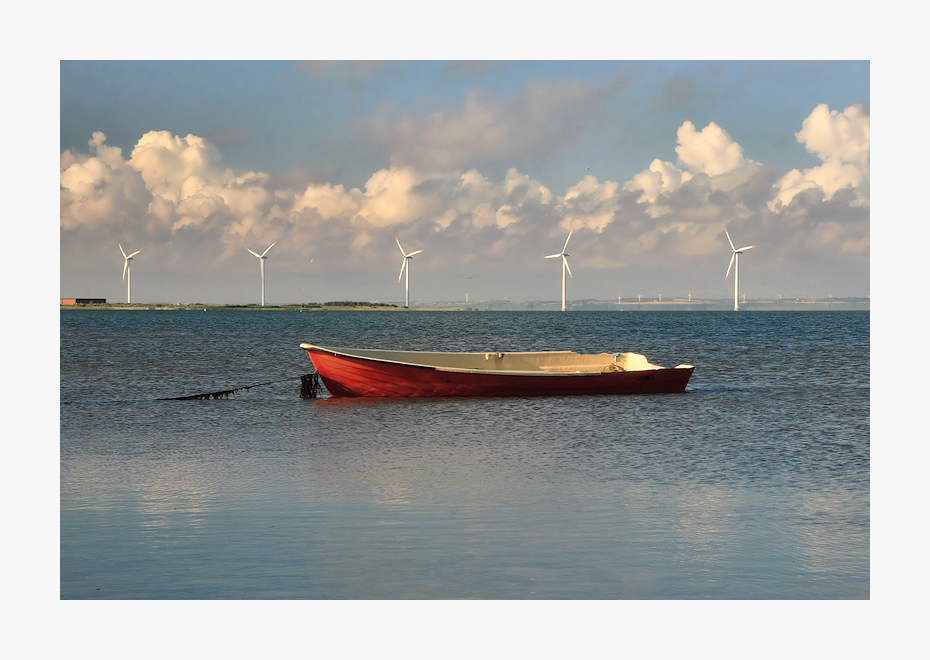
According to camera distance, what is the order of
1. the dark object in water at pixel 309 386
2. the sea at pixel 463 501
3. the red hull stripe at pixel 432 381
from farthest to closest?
1. the dark object in water at pixel 309 386
2. the red hull stripe at pixel 432 381
3. the sea at pixel 463 501

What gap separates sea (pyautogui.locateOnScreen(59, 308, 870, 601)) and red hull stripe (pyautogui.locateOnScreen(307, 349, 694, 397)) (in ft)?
3.12

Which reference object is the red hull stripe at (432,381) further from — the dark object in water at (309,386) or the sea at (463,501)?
the sea at (463,501)

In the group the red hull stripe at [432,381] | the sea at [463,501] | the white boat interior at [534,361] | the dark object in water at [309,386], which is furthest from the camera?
the white boat interior at [534,361]

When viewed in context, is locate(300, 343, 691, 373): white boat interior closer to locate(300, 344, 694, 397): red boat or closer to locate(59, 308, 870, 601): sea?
locate(300, 344, 694, 397): red boat

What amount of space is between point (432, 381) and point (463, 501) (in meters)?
19.7

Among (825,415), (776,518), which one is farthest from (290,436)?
(825,415)

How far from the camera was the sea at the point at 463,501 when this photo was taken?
37.1ft

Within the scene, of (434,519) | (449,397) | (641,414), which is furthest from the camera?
(449,397)

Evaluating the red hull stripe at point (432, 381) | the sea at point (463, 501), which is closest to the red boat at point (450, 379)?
the red hull stripe at point (432, 381)

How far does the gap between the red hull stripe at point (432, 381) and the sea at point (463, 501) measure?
37.4 inches

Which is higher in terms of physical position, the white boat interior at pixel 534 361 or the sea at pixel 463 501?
the white boat interior at pixel 534 361

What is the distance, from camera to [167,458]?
2139cm
